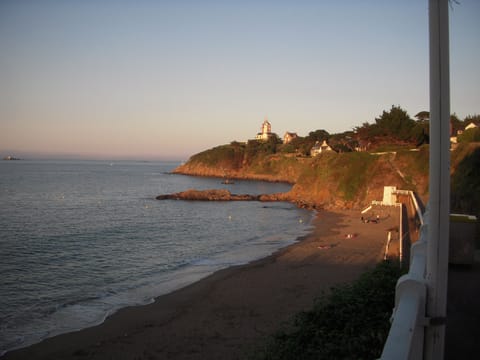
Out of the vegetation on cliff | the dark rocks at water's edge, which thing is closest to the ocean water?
the vegetation on cliff

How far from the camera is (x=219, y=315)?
14.9 meters

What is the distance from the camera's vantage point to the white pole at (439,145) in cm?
312

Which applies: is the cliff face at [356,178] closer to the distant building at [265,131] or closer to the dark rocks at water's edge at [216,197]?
the dark rocks at water's edge at [216,197]

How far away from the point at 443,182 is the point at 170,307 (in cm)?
1451

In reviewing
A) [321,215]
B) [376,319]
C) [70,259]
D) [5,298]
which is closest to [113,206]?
[321,215]

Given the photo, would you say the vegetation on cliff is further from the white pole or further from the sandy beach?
the white pole

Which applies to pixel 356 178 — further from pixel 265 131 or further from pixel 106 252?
pixel 265 131

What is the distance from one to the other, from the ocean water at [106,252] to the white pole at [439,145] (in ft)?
43.9

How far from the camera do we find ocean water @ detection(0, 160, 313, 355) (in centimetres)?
1628

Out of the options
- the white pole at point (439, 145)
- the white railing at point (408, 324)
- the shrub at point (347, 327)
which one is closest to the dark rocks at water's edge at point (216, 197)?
the shrub at point (347, 327)

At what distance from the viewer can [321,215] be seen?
46750 mm

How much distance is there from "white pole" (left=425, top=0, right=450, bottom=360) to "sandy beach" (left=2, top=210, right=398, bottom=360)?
863 cm

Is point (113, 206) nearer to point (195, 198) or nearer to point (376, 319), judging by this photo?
point (195, 198)

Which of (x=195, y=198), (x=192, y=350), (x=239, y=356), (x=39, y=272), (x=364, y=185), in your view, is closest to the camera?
(x=239, y=356)
